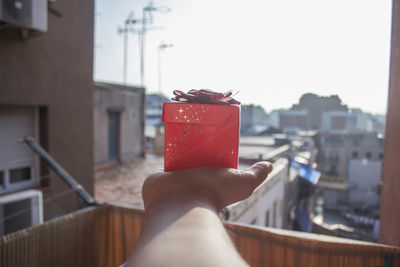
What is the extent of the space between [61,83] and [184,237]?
5.46 meters

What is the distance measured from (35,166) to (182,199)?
517 cm

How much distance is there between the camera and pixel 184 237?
77 centimetres

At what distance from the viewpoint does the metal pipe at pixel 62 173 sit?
385 centimetres

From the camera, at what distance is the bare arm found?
27.4 inches

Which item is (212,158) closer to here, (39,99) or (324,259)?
(324,259)

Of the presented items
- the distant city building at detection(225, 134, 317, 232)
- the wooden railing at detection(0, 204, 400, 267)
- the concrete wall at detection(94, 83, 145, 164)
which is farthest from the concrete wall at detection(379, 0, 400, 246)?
the concrete wall at detection(94, 83, 145, 164)

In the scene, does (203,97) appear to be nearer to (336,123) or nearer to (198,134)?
(198,134)

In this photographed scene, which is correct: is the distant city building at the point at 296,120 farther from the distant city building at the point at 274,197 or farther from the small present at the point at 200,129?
the small present at the point at 200,129

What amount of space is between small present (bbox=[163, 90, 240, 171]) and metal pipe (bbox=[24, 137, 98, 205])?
306cm

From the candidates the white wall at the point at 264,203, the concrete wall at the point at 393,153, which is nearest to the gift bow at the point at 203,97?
the concrete wall at the point at 393,153

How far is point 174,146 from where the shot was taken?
1179 mm

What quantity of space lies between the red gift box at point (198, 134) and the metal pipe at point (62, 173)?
10.0ft

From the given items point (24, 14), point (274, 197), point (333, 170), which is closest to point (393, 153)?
point (24, 14)

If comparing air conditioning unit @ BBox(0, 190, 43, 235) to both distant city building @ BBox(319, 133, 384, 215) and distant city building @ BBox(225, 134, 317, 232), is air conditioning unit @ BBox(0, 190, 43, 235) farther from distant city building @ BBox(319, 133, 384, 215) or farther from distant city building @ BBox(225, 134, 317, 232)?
distant city building @ BBox(319, 133, 384, 215)
